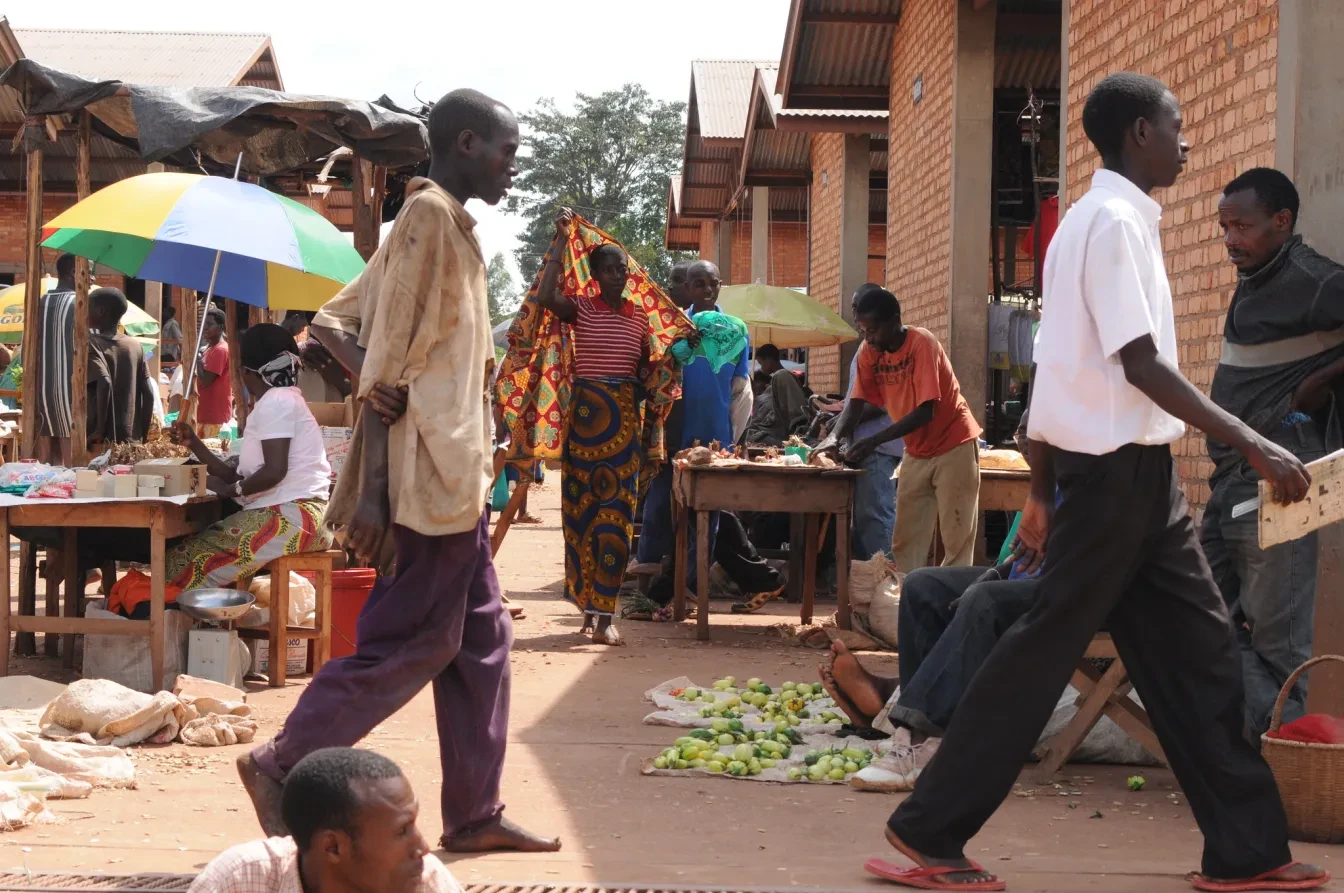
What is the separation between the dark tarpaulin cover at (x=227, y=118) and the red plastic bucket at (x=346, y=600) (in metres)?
2.17

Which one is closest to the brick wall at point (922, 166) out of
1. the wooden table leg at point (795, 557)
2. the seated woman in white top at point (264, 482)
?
the wooden table leg at point (795, 557)

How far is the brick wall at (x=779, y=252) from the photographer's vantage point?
28.7 meters

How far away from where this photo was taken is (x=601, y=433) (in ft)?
28.2

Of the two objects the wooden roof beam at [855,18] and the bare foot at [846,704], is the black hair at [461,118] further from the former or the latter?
the wooden roof beam at [855,18]

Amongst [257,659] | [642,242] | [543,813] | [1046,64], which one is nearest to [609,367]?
[257,659]

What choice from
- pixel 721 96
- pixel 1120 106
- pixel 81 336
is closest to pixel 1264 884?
pixel 1120 106

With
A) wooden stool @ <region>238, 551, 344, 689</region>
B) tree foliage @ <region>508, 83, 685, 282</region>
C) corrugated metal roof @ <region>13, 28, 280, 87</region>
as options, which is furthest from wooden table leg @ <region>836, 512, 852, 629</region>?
tree foliage @ <region>508, 83, 685, 282</region>

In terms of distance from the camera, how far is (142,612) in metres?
6.87

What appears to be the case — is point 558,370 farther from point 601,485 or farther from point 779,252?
point 779,252

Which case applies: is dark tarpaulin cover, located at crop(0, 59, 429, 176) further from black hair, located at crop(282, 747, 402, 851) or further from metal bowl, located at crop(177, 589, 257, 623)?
black hair, located at crop(282, 747, 402, 851)

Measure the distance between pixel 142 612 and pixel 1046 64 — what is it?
31.2 feet

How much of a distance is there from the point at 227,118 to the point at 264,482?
71.2 inches

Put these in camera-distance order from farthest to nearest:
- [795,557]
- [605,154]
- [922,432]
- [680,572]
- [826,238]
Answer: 1. [605,154]
2. [826,238]
3. [795,557]
4. [680,572]
5. [922,432]

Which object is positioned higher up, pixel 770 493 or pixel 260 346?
pixel 260 346
